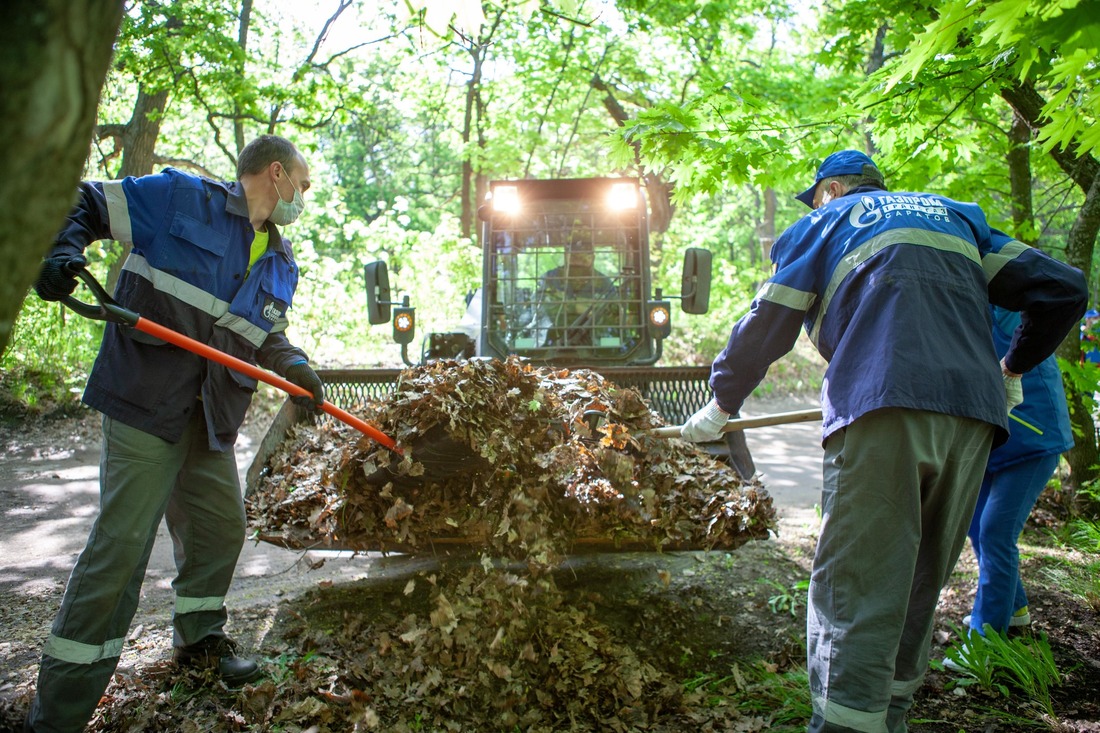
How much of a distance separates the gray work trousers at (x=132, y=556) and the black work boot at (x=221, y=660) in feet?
0.12

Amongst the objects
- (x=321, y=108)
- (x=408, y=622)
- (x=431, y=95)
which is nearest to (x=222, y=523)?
(x=408, y=622)

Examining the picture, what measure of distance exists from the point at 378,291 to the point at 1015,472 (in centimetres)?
409

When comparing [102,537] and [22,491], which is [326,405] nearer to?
[102,537]

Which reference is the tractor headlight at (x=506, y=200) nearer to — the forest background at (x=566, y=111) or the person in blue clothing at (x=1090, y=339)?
the forest background at (x=566, y=111)

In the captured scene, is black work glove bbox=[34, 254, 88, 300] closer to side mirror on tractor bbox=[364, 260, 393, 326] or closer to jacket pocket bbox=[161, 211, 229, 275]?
jacket pocket bbox=[161, 211, 229, 275]

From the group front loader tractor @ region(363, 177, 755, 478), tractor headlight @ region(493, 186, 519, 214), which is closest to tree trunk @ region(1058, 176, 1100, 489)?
front loader tractor @ region(363, 177, 755, 478)

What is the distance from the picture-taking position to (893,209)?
259 cm

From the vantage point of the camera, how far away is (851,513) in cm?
241

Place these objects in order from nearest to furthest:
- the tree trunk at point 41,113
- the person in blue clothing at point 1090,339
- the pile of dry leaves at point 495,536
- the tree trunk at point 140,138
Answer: the tree trunk at point 41,113
the pile of dry leaves at point 495,536
the person in blue clothing at point 1090,339
the tree trunk at point 140,138

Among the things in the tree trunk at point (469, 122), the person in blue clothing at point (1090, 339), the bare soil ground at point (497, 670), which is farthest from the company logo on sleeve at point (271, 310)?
the tree trunk at point (469, 122)

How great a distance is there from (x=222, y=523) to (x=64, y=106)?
259 cm

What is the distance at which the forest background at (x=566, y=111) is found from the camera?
1.02m

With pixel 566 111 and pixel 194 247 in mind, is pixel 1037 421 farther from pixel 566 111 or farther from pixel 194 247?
pixel 566 111

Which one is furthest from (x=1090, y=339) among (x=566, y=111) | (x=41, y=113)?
(x=566, y=111)
